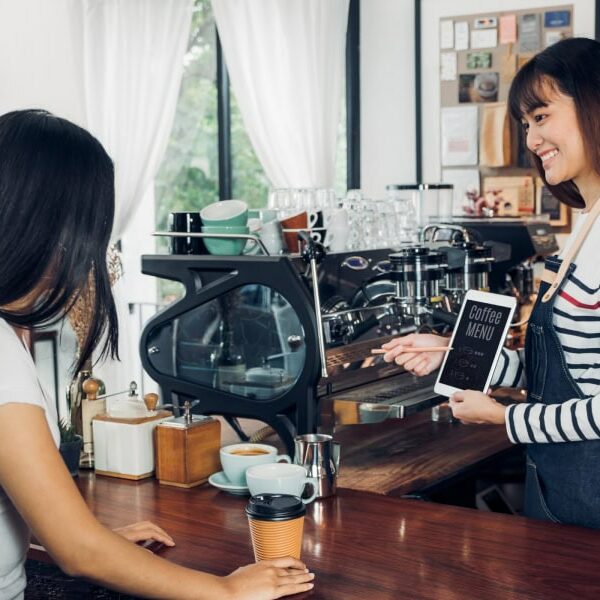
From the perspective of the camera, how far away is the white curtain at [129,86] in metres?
4.25

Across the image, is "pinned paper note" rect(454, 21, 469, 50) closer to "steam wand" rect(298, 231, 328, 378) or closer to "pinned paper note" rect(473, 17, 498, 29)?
"pinned paper note" rect(473, 17, 498, 29)

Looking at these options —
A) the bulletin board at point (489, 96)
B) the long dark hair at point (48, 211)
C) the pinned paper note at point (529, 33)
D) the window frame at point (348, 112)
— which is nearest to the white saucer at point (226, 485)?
the long dark hair at point (48, 211)

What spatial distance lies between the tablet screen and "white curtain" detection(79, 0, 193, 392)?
2456 mm

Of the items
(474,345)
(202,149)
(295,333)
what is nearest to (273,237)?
(295,333)

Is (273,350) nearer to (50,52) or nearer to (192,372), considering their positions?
(192,372)

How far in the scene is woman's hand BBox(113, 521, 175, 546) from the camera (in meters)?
1.73

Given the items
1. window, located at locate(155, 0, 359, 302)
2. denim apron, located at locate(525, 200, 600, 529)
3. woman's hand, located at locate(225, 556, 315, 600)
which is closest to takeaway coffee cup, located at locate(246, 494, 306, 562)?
woman's hand, located at locate(225, 556, 315, 600)

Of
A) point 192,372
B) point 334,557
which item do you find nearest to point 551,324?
point 334,557

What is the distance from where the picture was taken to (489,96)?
5.15 metres

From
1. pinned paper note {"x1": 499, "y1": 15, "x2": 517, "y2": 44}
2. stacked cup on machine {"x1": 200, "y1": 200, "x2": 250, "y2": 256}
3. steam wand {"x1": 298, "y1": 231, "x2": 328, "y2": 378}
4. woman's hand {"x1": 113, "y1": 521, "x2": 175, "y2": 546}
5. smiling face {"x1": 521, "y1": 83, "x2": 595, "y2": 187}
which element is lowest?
woman's hand {"x1": 113, "y1": 521, "x2": 175, "y2": 546}

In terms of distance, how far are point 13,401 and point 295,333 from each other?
1.01m

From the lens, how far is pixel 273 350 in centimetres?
234

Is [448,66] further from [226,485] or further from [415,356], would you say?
[226,485]

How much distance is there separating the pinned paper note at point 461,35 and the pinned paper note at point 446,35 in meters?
0.02
